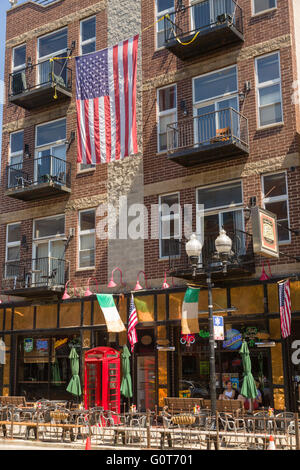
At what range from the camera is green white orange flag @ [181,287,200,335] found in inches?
689

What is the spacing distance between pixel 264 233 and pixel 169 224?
5.03 meters

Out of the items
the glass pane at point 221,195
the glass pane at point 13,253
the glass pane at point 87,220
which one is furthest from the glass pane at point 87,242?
the glass pane at point 221,195

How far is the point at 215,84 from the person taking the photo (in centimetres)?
1959

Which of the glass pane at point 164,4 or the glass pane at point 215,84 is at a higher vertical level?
the glass pane at point 164,4

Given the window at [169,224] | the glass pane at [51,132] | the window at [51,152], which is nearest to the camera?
the window at [169,224]

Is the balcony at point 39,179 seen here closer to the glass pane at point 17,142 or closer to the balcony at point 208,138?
the glass pane at point 17,142

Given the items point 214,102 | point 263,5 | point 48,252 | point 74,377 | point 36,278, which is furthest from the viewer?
point 48,252

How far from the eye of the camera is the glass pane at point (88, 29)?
76.3 ft

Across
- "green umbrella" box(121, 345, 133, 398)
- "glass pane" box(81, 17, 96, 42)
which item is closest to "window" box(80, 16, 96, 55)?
"glass pane" box(81, 17, 96, 42)

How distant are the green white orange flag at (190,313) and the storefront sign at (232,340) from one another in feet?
3.26

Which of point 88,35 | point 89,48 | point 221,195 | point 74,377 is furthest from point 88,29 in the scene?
point 74,377

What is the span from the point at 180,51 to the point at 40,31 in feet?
26.6

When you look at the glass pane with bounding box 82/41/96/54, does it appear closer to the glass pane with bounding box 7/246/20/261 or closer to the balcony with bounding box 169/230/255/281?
the glass pane with bounding box 7/246/20/261

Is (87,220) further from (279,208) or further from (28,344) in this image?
(279,208)
